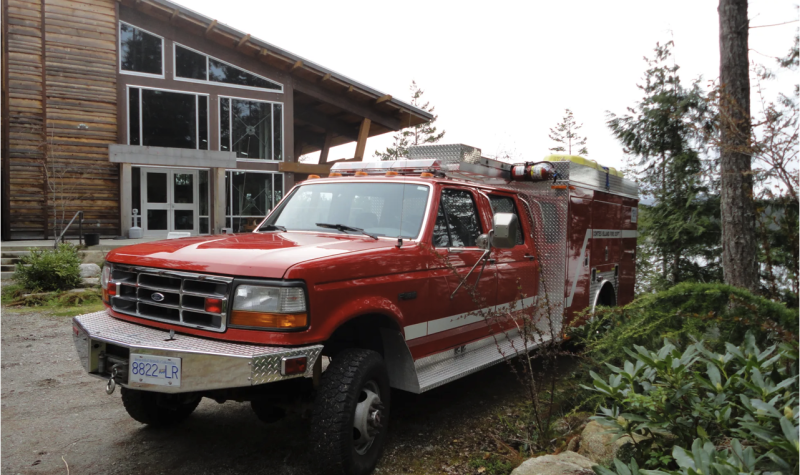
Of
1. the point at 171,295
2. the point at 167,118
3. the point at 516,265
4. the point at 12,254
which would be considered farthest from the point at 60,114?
the point at 516,265

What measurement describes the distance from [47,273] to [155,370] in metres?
9.26

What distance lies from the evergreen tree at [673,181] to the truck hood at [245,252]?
7.92 m

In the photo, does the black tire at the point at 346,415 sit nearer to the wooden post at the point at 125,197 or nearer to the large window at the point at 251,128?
the wooden post at the point at 125,197

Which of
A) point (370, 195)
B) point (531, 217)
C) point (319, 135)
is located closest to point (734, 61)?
point (531, 217)

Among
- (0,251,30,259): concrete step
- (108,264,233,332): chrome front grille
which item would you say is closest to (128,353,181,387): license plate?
(108,264,233,332): chrome front grille

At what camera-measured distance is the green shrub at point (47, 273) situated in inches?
412

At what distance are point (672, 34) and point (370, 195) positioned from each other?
891 centimetres

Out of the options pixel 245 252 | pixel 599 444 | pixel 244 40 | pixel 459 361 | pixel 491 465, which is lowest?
pixel 491 465

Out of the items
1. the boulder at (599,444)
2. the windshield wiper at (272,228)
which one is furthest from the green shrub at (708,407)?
the windshield wiper at (272,228)

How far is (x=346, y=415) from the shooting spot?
10.5 feet

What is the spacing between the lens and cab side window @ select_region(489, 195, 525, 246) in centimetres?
520

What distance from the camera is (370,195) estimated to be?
455 cm

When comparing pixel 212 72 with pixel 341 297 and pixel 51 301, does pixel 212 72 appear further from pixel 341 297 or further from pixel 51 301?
pixel 341 297

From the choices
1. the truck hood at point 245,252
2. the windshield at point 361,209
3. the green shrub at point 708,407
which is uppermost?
the windshield at point 361,209
